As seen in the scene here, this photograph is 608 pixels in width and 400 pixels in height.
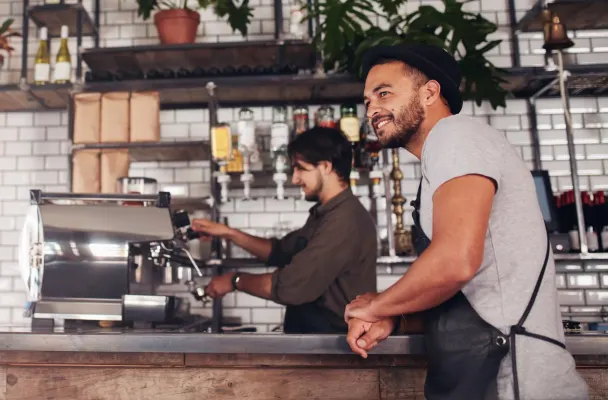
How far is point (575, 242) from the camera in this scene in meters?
3.52

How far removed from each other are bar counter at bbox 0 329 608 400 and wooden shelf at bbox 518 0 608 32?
2664 mm

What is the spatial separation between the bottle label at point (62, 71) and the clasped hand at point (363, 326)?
10.1ft

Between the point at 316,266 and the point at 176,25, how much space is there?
7.01 feet

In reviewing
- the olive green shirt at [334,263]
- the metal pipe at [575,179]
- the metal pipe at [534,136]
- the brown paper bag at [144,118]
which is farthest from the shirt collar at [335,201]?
the metal pipe at [534,136]

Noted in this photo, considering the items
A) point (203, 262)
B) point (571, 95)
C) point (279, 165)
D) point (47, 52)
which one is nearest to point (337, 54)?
point (279, 165)

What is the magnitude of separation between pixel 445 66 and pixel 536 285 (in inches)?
23.7

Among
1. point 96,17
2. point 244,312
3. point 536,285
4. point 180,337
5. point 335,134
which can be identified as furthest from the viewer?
point 96,17

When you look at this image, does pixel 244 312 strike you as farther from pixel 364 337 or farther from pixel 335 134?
pixel 364 337

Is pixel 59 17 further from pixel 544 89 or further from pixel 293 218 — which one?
pixel 544 89

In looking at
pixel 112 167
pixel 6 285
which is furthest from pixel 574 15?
pixel 6 285

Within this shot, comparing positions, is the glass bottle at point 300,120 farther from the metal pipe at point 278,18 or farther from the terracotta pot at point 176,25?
the terracotta pot at point 176,25

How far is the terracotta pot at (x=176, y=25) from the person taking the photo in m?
3.73

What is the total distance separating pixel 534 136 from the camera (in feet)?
13.3

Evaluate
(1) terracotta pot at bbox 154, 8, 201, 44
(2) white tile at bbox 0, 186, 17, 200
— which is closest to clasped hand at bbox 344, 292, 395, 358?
(1) terracotta pot at bbox 154, 8, 201, 44
